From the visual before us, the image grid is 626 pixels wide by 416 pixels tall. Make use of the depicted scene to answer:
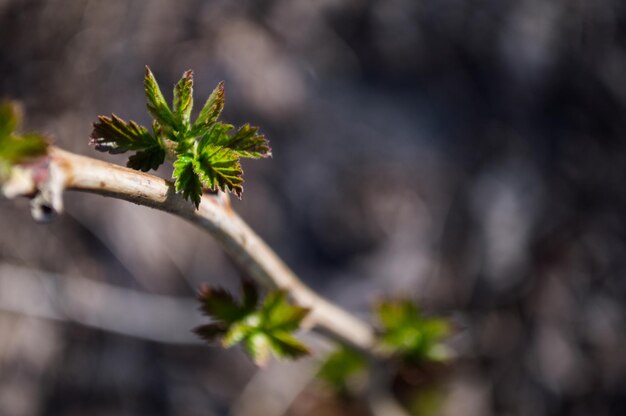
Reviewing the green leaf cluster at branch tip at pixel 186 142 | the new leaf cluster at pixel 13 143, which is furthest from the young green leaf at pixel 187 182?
the new leaf cluster at pixel 13 143

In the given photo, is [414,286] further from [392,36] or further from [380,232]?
[392,36]

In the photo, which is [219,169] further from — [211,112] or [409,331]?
[409,331]

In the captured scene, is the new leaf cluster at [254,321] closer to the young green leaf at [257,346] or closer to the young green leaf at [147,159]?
the young green leaf at [257,346]

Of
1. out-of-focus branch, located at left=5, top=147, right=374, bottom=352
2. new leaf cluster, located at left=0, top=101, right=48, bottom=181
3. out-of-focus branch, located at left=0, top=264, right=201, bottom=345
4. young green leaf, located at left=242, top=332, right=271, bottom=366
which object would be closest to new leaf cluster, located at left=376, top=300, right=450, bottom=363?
out-of-focus branch, located at left=5, top=147, right=374, bottom=352

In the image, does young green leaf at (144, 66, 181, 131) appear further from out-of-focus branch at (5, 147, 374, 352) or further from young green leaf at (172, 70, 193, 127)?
out-of-focus branch at (5, 147, 374, 352)

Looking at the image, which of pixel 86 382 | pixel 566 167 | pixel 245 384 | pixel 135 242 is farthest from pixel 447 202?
pixel 86 382

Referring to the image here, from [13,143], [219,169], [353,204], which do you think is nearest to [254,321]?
[219,169]
